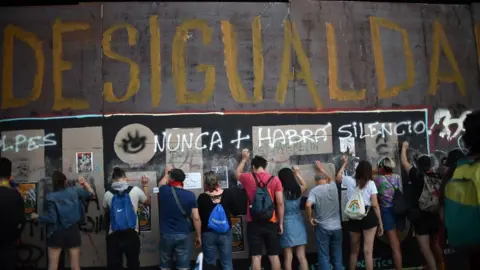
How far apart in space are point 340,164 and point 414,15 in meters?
3.31

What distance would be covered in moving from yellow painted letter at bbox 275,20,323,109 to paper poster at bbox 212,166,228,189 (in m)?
1.59

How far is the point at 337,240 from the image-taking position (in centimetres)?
765

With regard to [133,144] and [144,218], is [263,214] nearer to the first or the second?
[144,218]

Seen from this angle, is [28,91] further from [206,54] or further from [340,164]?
[340,164]

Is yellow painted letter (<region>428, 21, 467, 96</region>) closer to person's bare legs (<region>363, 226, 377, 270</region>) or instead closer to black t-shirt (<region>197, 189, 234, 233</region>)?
person's bare legs (<region>363, 226, 377, 270</region>)

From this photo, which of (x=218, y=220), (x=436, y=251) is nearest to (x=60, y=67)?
(x=218, y=220)

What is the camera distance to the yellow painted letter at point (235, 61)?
8.85m

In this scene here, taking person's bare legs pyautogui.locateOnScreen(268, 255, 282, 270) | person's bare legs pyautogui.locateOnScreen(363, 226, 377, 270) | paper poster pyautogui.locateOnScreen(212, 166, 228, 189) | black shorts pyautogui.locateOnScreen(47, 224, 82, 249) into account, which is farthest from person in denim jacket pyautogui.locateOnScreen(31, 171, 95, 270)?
person's bare legs pyautogui.locateOnScreen(363, 226, 377, 270)

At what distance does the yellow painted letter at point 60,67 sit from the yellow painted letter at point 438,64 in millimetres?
6450

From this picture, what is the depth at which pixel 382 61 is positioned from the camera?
930cm

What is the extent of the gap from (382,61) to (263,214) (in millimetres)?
4018

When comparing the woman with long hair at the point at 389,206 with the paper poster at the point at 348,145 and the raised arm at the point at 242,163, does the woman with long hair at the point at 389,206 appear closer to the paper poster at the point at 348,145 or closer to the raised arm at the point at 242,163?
the paper poster at the point at 348,145

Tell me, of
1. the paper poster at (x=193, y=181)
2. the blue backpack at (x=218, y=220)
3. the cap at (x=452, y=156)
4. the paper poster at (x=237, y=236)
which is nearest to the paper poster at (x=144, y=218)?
the paper poster at (x=193, y=181)

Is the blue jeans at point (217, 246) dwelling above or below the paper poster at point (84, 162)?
below
